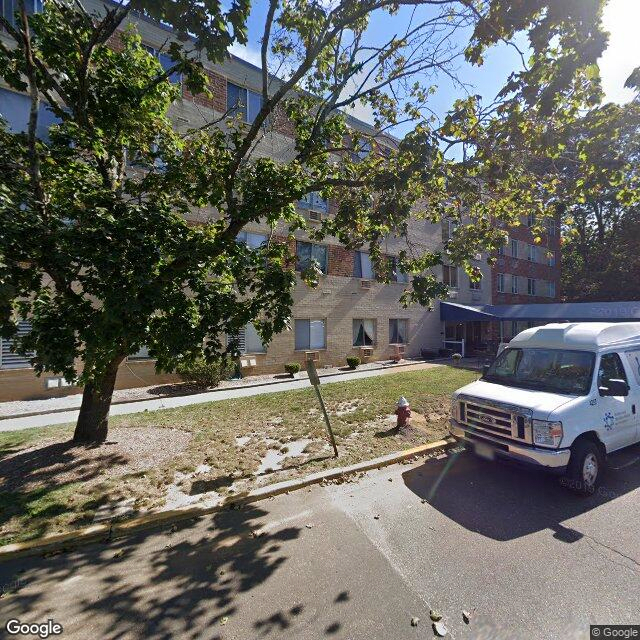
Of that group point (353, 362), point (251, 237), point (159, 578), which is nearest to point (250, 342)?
point (251, 237)

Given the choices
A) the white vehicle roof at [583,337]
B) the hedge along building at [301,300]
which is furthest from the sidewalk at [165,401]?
the white vehicle roof at [583,337]

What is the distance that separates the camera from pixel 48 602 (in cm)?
298

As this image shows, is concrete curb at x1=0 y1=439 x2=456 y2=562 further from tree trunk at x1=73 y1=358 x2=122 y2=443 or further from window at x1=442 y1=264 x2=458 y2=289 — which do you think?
window at x1=442 y1=264 x2=458 y2=289

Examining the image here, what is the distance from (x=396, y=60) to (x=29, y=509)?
957 cm

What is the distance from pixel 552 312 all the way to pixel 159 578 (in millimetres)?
26507

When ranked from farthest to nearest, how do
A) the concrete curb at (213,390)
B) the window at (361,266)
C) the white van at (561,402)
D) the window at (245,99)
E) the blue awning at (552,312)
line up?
the blue awning at (552,312) < the window at (361,266) < the window at (245,99) < the concrete curb at (213,390) < the white van at (561,402)

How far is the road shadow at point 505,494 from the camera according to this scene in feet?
13.3

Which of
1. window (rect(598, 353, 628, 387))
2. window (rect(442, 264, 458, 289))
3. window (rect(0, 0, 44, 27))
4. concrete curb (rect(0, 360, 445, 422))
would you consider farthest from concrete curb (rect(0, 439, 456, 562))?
window (rect(442, 264, 458, 289))

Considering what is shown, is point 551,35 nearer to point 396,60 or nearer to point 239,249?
point 396,60

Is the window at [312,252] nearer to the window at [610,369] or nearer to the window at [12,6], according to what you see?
the window at [12,6]

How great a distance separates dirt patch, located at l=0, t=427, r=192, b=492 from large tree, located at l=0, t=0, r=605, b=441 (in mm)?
500

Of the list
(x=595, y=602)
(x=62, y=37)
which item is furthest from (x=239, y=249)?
(x=595, y=602)

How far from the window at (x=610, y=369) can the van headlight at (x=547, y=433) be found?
4.44ft

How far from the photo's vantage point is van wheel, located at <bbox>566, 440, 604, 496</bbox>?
4.56 metres
